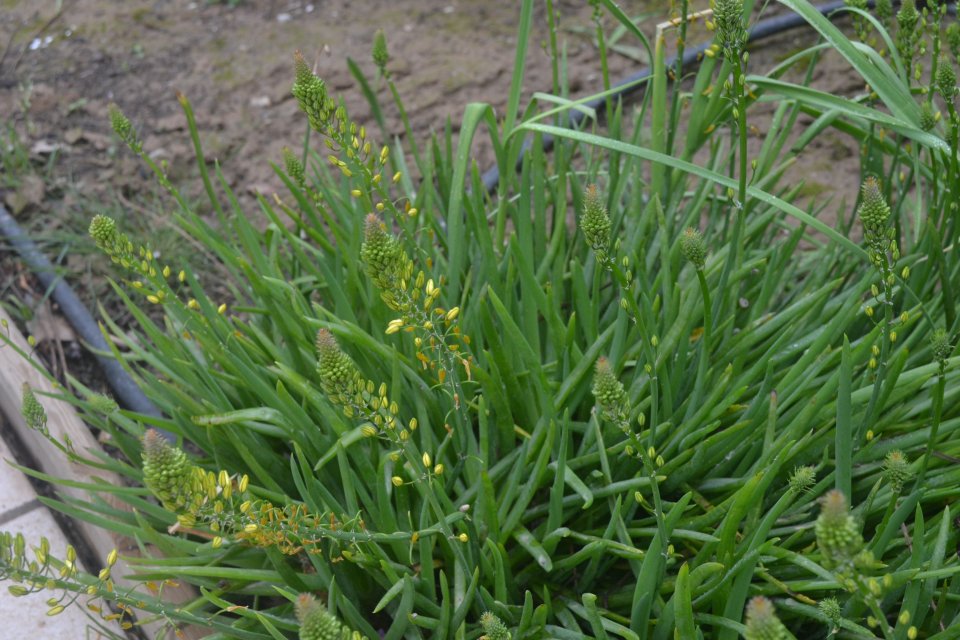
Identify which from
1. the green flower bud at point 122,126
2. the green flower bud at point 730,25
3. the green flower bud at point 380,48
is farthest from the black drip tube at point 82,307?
the green flower bud at point 730,25

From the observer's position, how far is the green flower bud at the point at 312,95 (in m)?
1.24

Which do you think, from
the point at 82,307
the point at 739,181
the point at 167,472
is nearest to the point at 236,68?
the point at 82,307

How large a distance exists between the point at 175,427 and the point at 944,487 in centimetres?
135

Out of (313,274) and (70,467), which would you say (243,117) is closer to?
(313,274)

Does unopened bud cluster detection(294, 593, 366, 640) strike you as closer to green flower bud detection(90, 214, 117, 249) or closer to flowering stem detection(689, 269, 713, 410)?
green flower bud detection(90, 214, 117, 249)

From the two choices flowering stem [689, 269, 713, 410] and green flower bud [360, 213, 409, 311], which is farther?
flowering stem [689, 269, 713, 410]

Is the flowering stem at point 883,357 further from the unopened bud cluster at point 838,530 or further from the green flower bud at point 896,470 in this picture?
the unopened bud cluster at point 838,530

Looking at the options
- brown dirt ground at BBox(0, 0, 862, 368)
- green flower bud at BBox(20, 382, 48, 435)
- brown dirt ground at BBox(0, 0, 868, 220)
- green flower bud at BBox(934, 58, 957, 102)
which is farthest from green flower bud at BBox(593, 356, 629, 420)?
brown dirt ground at BBox(0, 0, 868, 220)

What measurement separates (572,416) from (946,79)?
843 mm

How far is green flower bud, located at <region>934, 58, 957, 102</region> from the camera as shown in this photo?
1333 millimetres

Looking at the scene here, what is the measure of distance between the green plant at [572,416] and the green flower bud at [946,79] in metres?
0.08

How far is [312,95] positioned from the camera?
4.11ft

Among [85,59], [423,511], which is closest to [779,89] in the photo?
[423,511]

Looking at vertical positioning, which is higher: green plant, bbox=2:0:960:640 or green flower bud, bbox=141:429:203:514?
green flower bud, bbox=141:429:203:514
